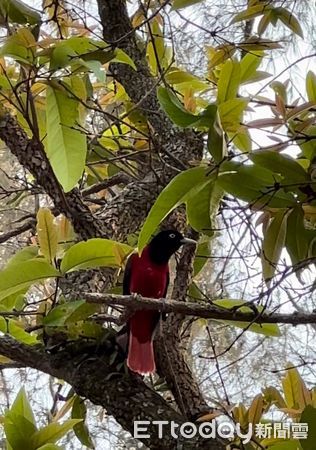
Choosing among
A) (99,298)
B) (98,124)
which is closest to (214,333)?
(98,124)

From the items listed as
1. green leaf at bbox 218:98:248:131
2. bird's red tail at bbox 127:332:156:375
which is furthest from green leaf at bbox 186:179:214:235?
bird's red tail at bbox 127:332:156:375

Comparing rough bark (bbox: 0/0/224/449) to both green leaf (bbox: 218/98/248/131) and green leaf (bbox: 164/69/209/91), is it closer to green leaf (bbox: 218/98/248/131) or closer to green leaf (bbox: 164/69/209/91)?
green leaf (bbox: 164/69/209/91)

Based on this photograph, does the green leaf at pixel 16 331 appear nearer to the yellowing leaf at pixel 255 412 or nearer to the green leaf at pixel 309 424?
the yellowing leaf at pixel 255 412

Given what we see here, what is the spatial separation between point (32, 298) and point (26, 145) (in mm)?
449

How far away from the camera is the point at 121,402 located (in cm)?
100

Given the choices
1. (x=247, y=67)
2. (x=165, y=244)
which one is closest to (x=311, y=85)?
(x=247, y=67)

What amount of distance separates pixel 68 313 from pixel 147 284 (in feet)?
1.96

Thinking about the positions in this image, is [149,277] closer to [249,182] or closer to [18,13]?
[18,13]

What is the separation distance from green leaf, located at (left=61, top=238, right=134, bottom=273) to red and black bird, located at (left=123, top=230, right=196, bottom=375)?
0.10 meters

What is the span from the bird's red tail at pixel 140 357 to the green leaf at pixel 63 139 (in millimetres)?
296

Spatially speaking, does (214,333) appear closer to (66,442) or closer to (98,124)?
(66,442)

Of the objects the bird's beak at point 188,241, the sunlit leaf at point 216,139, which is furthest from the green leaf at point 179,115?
the bird's beak at point 188,241

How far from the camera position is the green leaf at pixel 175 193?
26.0 inches

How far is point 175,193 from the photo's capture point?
0.66 m
